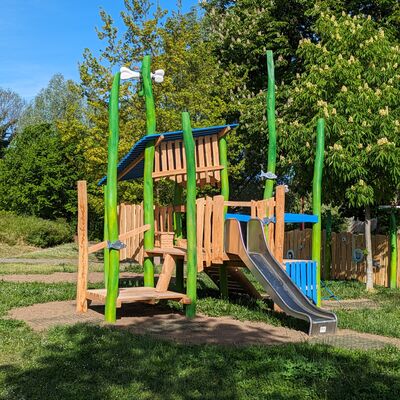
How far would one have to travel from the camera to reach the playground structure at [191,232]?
909cm

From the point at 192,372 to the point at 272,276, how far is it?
13.1ft

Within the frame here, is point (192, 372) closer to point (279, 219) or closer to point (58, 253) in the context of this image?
point (279, 219)

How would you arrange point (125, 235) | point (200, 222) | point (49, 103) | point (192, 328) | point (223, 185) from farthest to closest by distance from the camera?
point (49, 103) < point (223, 185) < point (200, 222) < point (125, 235) < point (192, 328)

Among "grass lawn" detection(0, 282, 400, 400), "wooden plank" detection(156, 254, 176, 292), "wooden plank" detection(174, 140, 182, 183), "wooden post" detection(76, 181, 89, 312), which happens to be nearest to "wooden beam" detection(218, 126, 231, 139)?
"wooden plank" detection(174, 140, 182, 183)

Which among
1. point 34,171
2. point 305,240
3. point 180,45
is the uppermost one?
point 180,45

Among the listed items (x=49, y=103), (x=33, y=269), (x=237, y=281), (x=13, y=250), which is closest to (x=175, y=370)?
(x=237, y=281)

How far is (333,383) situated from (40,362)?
296cm

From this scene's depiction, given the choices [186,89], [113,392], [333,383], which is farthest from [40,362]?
[186,89]

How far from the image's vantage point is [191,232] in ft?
30.9

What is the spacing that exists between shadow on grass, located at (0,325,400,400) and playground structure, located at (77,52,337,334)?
1805 mm

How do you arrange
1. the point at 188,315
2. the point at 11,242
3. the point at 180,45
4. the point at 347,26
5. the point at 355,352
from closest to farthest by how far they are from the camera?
the point at 355,352 → the point at 188,315 → the point at 347,26 → the point at 180,45 → the point at 11,242

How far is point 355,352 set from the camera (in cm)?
672

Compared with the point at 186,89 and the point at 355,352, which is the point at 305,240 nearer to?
the point at 186,89

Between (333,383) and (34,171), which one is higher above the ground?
(34,171)
